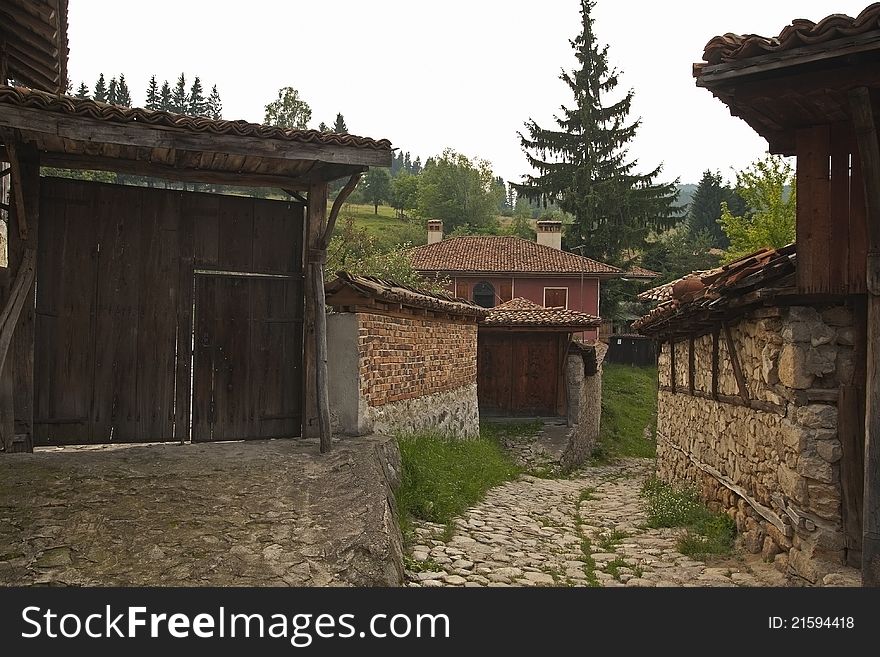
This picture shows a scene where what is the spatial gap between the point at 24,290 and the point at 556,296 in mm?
26042

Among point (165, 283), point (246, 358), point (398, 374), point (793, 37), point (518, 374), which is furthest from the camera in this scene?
point (518, 374)

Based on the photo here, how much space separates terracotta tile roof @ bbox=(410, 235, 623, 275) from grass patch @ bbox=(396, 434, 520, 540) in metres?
18.1

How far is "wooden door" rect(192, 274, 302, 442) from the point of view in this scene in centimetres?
709

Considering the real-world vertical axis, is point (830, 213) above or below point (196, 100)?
below

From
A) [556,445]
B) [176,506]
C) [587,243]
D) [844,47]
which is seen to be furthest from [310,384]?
[587,243]

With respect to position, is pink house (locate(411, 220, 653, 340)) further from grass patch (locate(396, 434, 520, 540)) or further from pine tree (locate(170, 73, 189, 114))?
pine tree (locate(170, 73, 189, 114))

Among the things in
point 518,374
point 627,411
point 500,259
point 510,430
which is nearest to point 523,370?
point 518,374

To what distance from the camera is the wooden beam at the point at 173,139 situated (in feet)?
17.9

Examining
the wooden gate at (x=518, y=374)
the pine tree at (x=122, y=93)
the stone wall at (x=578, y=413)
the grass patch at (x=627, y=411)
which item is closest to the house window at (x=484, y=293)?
the grass patch at (x=627, y=411)

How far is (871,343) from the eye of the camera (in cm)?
512

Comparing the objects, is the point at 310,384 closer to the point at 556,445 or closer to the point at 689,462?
the point at 689,462

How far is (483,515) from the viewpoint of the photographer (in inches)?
339

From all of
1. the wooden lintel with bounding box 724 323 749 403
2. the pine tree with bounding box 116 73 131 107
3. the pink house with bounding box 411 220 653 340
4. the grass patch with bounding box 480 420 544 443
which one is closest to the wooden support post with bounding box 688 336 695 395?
the wooden lintel with bounding box 724 323 749 403

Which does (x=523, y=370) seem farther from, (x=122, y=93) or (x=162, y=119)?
(x=122, y=93)
